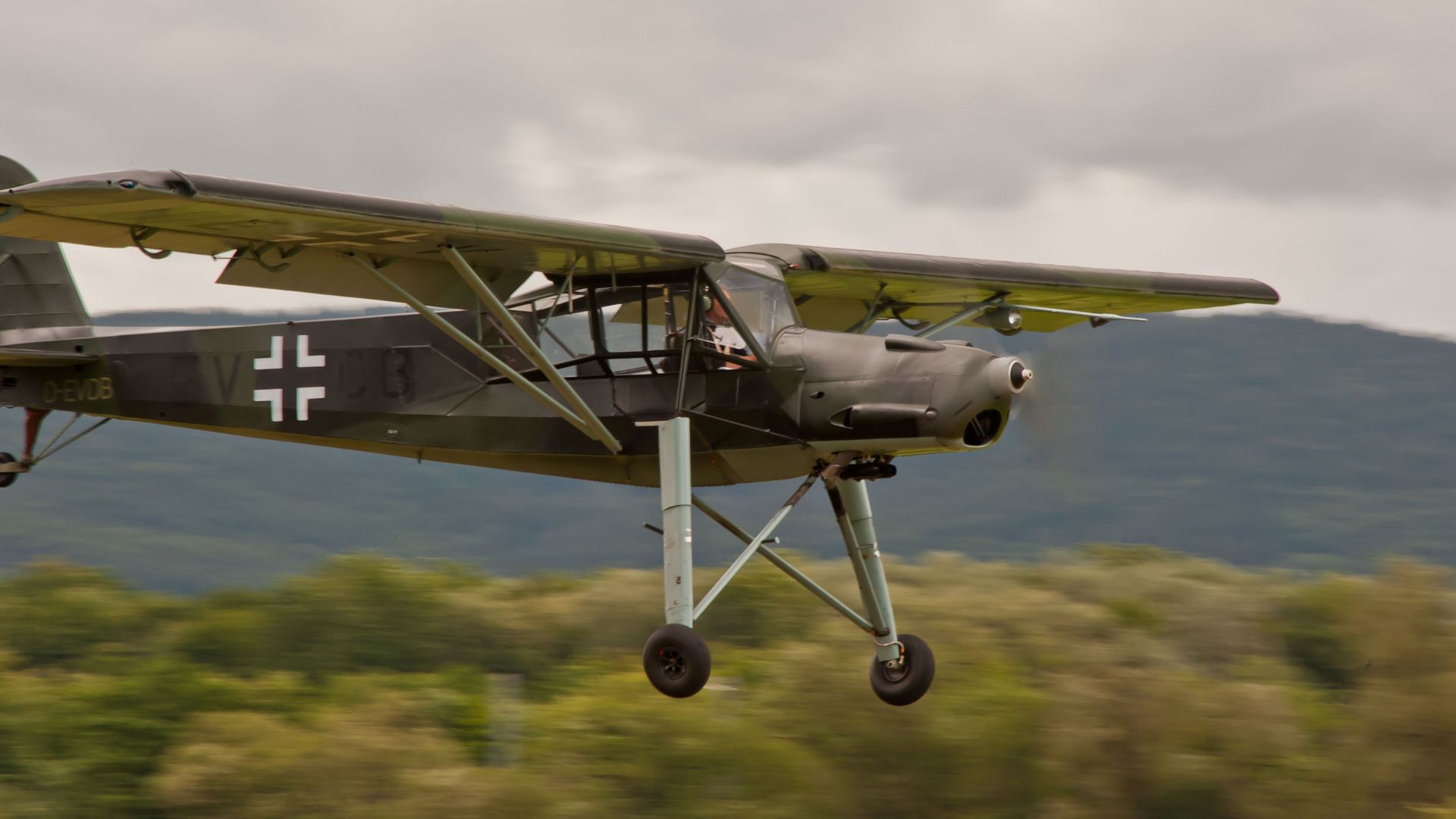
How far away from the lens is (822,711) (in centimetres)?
3422

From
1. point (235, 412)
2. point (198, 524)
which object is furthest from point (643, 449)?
point (198, 524)

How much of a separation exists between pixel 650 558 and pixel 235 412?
2206 inches

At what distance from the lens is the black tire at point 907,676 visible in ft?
35.9

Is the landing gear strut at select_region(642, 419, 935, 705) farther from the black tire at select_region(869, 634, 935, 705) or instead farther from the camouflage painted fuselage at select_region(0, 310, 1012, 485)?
the camouflage painted fuselage at select_region(0, 310, 1012, 485)

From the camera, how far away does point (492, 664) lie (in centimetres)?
5069

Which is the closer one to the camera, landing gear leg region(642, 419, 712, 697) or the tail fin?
landing gear leg region(642, 419, 712, 697)

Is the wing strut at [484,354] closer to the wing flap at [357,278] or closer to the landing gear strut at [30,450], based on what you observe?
the wing flap at [357,278]

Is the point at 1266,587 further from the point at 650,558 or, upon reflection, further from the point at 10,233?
the point at 10,233

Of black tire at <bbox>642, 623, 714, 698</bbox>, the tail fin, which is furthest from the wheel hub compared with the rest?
the tail fin

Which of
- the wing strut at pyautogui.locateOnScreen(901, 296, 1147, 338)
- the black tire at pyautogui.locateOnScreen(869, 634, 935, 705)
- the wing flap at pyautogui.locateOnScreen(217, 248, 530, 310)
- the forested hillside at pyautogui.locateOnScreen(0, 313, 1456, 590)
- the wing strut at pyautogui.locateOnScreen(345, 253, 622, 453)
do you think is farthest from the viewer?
the forested hillside at pyautogui.locateOnScreen(0, 313, 1456, 590)

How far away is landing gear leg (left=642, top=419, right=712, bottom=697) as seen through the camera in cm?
884

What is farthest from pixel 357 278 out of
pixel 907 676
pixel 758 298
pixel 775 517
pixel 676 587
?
pixel 907 676

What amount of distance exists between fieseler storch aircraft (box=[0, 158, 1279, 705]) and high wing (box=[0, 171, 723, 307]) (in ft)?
0.06

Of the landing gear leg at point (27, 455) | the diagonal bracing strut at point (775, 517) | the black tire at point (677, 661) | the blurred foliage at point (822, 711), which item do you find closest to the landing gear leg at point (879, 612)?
the diagonal bracing strut at point (775, 517)
